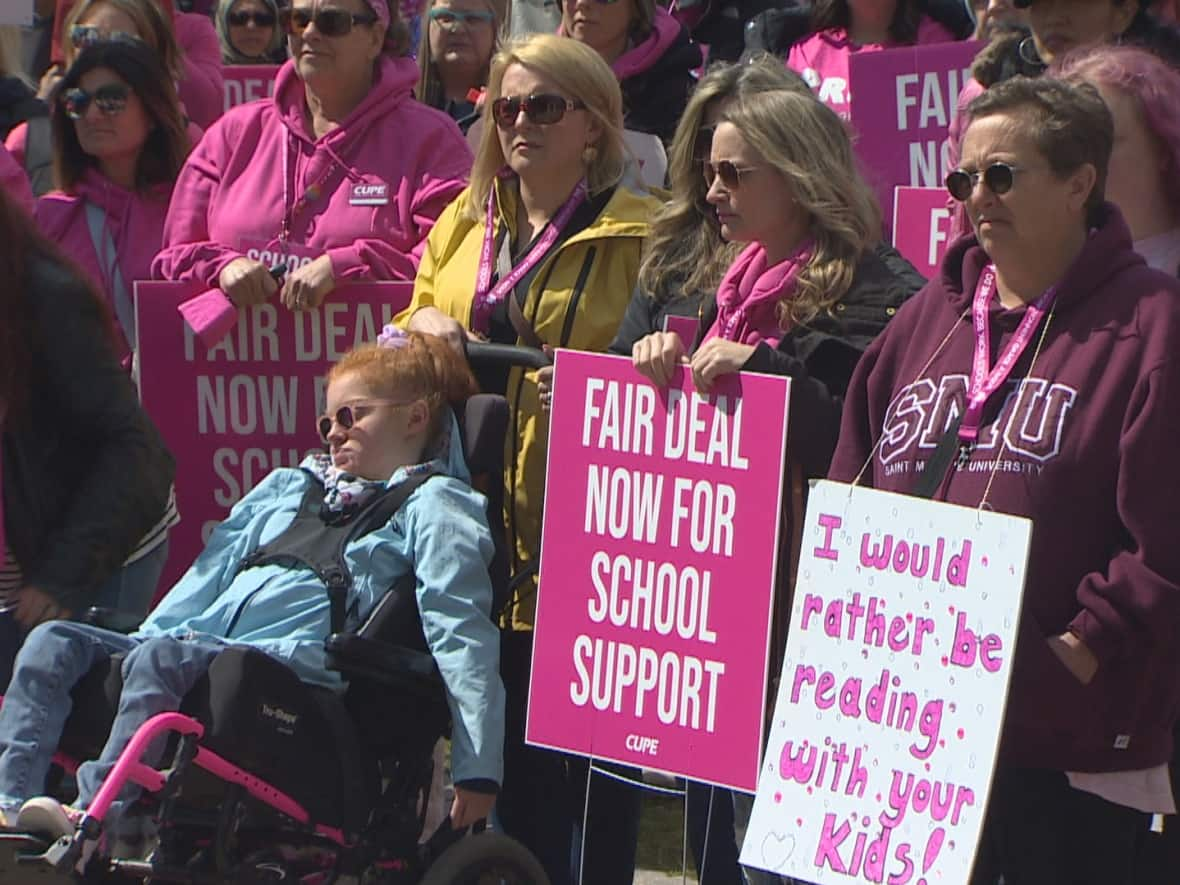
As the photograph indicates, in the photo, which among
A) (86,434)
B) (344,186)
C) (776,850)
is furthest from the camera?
Answer: (344,186)

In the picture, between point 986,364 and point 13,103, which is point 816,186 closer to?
point 986,364

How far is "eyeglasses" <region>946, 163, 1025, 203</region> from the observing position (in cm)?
418

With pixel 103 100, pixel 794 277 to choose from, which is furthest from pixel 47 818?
pixel 103 100

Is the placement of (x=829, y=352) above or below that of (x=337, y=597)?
above

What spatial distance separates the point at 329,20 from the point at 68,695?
93.3 inches

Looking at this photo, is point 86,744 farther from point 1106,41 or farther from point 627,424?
point 1106,41

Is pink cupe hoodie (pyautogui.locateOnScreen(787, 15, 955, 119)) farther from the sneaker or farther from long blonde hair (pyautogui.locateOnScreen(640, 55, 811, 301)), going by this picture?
the sneaker

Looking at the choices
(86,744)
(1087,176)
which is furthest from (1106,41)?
(86,744)

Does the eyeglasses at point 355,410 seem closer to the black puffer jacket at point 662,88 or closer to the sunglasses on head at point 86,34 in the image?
the black puffer jacket at point 662,88

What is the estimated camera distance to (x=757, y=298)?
16.3 ft

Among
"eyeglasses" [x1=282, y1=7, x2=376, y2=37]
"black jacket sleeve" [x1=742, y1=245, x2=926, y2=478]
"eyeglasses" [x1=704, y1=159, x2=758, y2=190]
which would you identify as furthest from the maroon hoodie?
"eyeglasses" [x1=282, y1=7, x2=376, y2=37]

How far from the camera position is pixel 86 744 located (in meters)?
4.98

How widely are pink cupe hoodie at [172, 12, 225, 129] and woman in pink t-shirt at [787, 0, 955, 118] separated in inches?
90.5

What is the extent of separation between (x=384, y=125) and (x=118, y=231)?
1106 millimetres
